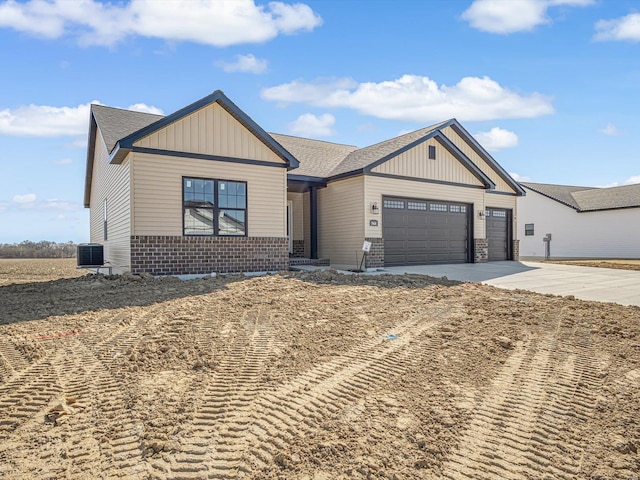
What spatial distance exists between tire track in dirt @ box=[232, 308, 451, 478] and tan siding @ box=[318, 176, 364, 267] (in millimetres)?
8923

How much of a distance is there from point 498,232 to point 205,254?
1416 cm

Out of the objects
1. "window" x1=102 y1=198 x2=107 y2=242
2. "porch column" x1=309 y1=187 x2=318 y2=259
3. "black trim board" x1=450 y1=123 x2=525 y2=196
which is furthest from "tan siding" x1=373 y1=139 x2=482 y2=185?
"window" x1=102 y1=198 x2=107 y2=242

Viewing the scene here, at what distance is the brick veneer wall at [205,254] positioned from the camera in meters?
10.4

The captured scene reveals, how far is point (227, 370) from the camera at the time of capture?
12.3ft

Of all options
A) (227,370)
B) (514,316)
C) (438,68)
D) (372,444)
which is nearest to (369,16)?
(438,68)

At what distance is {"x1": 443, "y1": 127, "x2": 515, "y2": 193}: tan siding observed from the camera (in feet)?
58.4

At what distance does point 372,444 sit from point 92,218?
66.3 feet

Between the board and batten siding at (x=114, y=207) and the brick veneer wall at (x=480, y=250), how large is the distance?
13256mm

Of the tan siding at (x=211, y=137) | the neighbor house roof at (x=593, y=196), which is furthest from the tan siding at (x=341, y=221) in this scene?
the neighbor house roof at (x=593, y=196)

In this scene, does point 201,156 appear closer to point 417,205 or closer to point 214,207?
point 214,207

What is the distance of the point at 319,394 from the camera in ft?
10.6

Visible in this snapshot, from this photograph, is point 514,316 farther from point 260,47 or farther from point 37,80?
point 37,80

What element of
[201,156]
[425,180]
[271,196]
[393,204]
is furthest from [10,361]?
[425,180]

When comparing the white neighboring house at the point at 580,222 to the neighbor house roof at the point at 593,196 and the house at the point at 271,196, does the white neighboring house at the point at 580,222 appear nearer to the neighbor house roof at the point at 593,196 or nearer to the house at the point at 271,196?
the neighbor house roof at the point at 593,196
